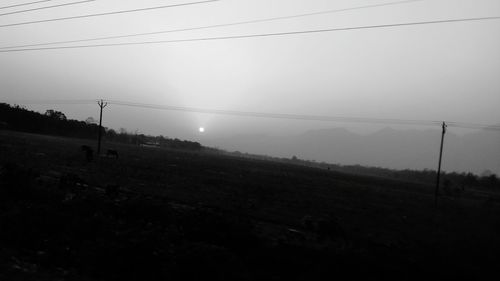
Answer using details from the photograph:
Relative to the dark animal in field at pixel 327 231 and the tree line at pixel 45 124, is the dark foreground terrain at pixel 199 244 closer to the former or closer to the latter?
the dark animal in field at pixel 327 231

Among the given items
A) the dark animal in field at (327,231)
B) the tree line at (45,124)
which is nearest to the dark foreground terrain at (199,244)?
the dark animal in field at (327,231)

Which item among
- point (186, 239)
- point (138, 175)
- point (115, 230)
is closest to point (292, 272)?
point (186, 239)

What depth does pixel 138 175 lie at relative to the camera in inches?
1135

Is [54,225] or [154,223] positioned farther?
[154,223]

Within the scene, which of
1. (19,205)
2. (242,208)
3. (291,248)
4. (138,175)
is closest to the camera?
(291,248)

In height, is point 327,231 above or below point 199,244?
below

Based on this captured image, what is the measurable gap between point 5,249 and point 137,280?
11.8 ft

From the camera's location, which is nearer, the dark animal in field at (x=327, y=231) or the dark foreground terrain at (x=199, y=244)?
the dark foreground terrain at (x=199, y=244)

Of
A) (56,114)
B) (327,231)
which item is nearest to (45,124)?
(56,114)

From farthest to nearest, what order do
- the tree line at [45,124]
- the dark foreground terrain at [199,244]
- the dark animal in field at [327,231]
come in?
1. the tree line at [45,124]
2. the dark animal in field at [327,231]
3. the dark foreground terrain at [199,244]

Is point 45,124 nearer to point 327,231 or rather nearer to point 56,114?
point 56,114

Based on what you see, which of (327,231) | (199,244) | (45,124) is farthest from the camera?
(45,124)

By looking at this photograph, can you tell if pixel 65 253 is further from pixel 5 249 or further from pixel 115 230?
pixel 115 230

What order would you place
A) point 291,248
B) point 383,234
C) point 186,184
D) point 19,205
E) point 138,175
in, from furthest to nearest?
point 138,175 < point 186,184 < point 383,234 < point 19,205 < point 291,248
